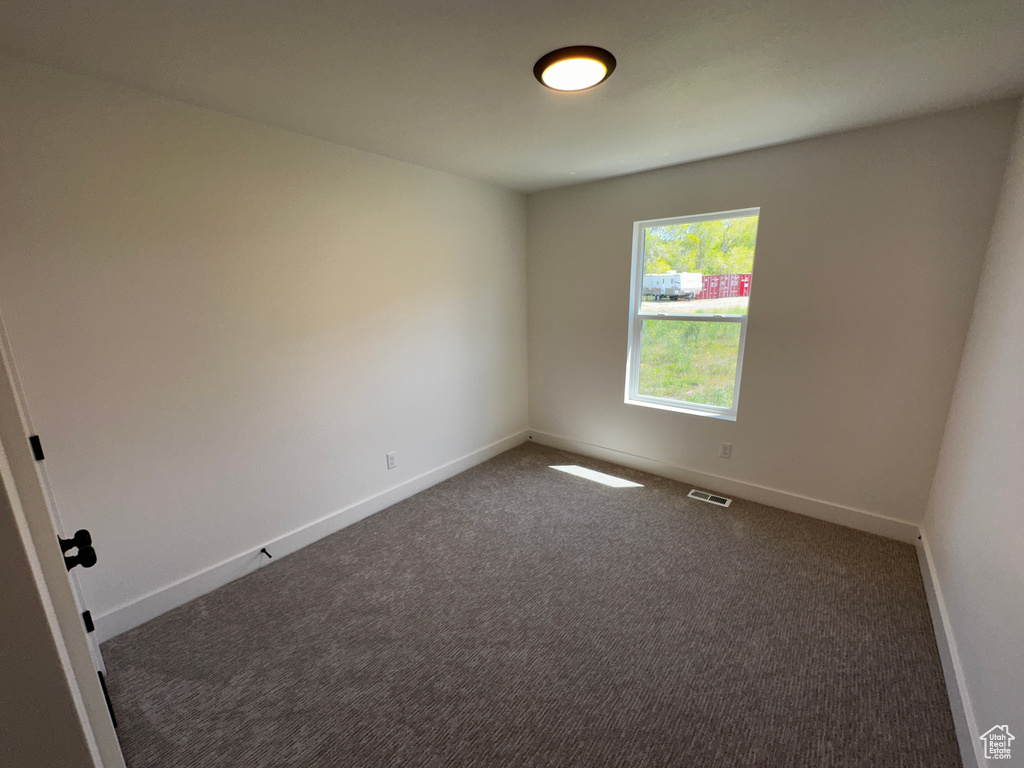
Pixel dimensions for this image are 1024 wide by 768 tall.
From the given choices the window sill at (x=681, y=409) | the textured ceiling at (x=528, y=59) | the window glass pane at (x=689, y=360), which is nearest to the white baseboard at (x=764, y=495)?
the window sill at (x=681, y=409)

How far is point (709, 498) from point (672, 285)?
162 cm

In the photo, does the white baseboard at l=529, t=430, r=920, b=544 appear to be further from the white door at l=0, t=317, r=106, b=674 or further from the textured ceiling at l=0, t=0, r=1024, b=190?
the white door at l=0, t=317, r=106, b=674

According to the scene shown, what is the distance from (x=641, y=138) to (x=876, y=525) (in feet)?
8.87

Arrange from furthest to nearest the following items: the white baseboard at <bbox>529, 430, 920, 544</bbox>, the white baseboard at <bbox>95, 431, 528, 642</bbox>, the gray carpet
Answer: the white baseboard at <bbox>529, 430, 920, 544</bbox> → the white baseboard at <bbox>95, 431, 528, 642</bbox> → the gray carpet

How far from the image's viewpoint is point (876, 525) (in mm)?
2547

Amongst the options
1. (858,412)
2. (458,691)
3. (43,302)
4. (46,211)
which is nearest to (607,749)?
(458,691)

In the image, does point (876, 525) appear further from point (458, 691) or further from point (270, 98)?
point (270, 98)

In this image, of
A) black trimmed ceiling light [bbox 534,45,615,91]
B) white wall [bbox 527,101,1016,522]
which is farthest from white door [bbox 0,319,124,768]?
white wall [bbox 527,101,1016,522]

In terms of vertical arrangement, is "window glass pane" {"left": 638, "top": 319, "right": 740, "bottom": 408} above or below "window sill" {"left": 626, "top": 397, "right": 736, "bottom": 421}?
above

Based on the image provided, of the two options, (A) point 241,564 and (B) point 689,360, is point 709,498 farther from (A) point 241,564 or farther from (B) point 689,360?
(A) point 241,564

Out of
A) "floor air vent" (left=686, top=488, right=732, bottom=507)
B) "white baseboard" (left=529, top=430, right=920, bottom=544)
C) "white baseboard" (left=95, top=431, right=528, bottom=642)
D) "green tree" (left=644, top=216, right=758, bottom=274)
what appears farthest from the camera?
"floor air vent" (left=686, top=488, right=732, bottom=507)

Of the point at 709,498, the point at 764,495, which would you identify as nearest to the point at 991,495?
the point at 764,495

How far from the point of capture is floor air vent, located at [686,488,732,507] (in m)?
2.98

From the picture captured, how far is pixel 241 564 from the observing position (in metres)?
2.30
